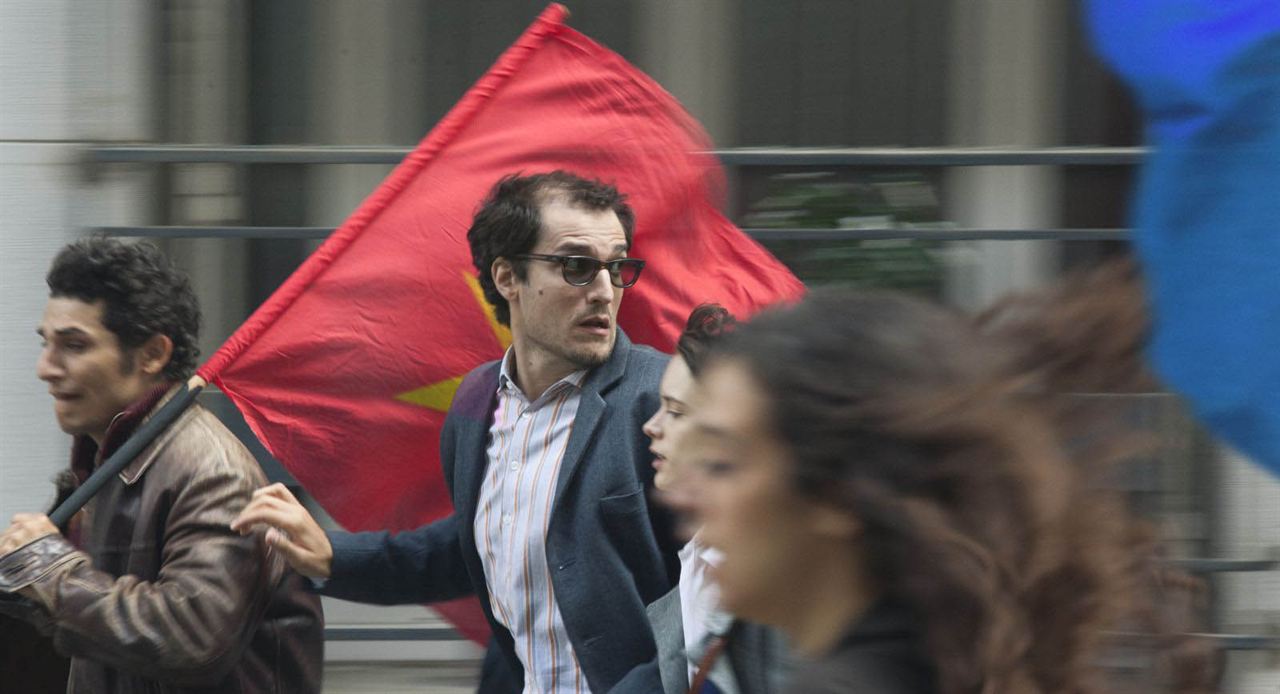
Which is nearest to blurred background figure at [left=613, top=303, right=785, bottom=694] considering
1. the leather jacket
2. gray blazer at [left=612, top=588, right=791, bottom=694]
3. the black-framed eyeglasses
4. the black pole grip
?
gray blazer at [left=612, top=588, right=791, bottom=694]

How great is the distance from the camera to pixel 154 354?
364 centimetres

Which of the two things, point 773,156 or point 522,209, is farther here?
point 773,156

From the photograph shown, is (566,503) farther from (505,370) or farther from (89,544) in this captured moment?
(89,544)

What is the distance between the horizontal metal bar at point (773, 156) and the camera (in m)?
5.48

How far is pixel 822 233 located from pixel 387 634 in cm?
195

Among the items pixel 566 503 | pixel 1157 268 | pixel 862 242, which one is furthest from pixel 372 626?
pixel 1157 268

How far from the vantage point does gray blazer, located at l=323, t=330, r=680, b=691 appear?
131 inches

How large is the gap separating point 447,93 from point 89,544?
2978 millimetres

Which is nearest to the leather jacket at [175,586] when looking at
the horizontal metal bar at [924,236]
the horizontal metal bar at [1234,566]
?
the horizontal metal bar at [924,236]

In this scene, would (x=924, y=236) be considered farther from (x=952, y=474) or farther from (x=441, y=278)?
(x=952, y=474)

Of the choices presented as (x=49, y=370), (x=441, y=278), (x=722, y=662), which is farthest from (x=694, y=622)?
(x=49, y=370)

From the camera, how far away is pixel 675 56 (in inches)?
239

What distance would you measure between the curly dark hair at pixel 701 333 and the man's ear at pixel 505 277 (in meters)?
0.68

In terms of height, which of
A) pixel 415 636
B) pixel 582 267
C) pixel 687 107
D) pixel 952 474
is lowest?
pixel 415 636
